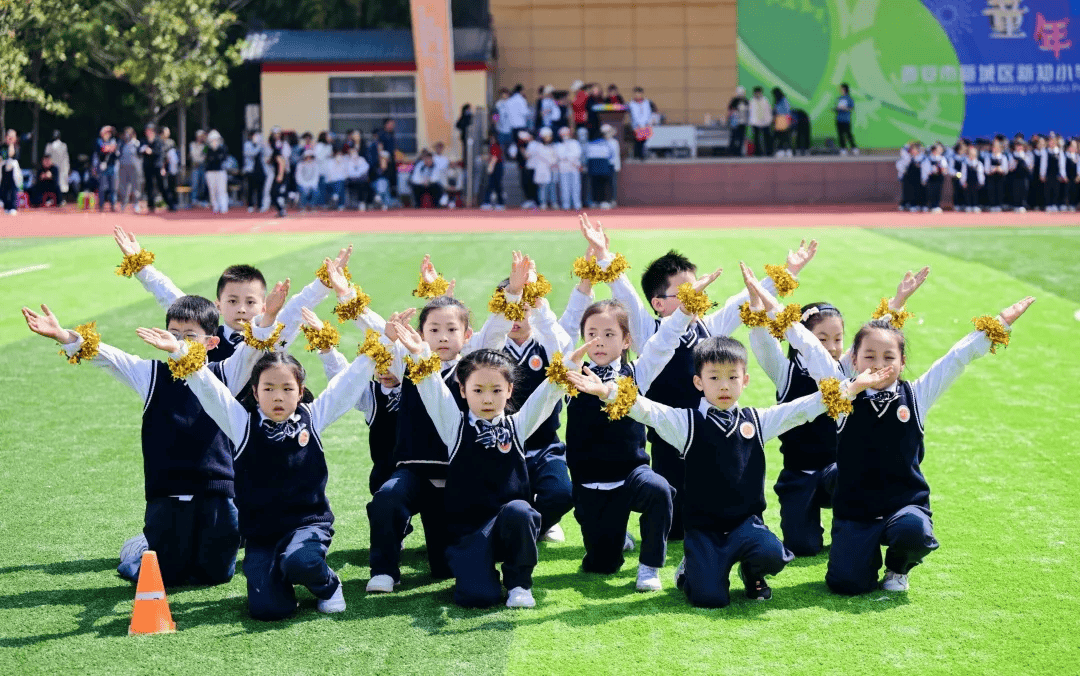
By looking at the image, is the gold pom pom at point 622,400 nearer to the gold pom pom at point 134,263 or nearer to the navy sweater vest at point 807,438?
the navy sweater vest at point 807,438

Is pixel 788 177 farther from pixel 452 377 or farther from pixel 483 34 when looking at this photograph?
pixel 452 377

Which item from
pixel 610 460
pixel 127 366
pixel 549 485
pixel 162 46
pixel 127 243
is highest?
pixel 162 46

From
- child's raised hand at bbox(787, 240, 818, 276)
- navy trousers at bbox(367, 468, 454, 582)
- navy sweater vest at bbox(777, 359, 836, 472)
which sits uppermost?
child's raised hand at bbox(787, 240, 818, 276)

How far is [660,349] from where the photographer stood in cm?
660

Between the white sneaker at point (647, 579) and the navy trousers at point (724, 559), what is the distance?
8.6 inches

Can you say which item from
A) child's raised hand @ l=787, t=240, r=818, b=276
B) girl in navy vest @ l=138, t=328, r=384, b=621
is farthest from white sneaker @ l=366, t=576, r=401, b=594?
child's raised hand @ l=787, t=240, r=818, b=276

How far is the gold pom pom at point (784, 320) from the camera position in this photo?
237 inches

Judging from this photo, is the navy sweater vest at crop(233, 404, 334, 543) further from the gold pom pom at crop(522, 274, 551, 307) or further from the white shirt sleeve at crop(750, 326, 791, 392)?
the white shirt sleeve at crop(750, 326, 791, 392)

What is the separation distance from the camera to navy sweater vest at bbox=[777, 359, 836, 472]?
6.91 m

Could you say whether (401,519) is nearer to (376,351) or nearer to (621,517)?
(376,351)

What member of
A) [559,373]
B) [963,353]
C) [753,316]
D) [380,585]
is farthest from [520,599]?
[963,353]

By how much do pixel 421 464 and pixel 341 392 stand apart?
2.04 ft

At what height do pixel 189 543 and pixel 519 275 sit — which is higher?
pixel 519 275

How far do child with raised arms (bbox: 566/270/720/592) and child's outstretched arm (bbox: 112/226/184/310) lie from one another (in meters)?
2.30
